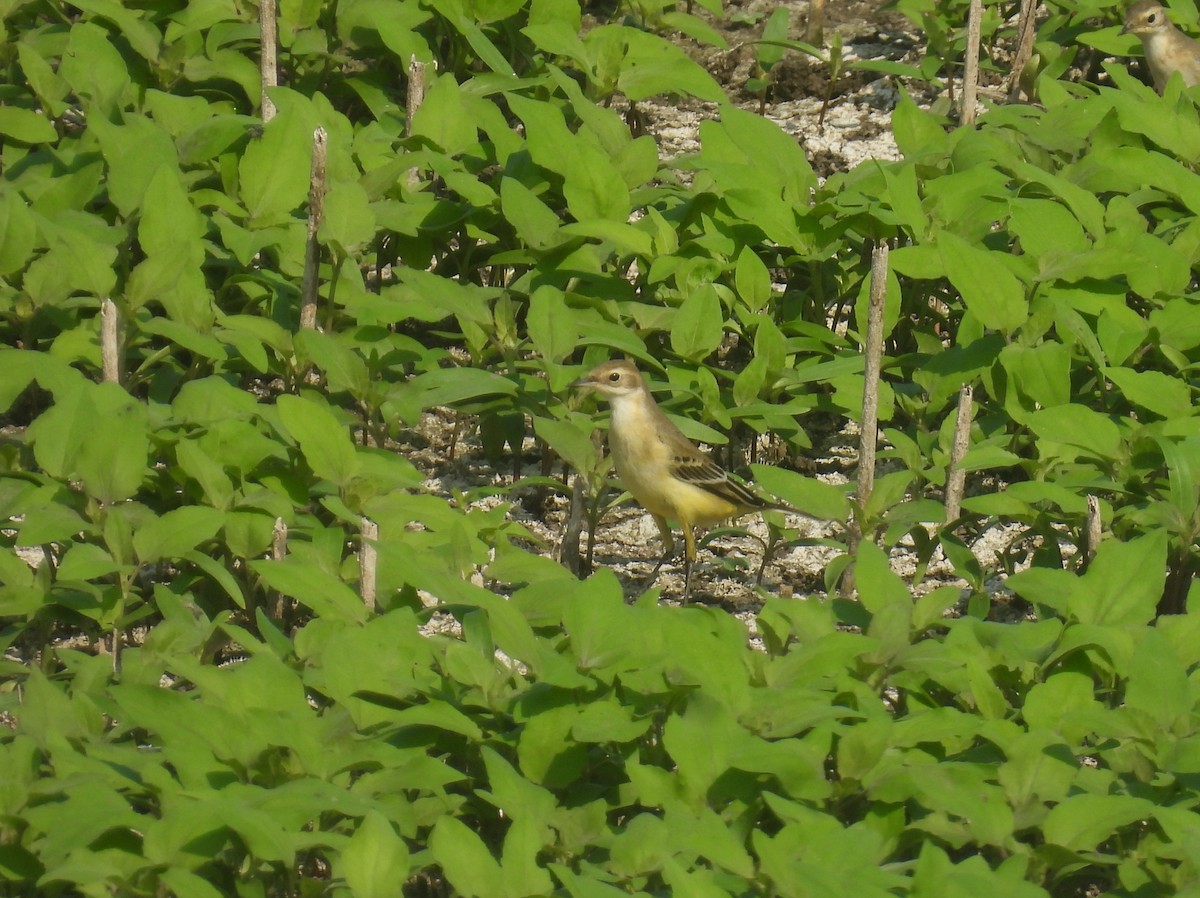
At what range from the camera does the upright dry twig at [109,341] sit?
6.46 metres

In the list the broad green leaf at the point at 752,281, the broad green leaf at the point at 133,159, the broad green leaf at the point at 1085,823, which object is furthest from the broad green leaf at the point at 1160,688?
the broad green leaf at the point at 133,159

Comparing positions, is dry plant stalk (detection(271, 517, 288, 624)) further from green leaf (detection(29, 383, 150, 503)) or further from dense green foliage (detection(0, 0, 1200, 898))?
green leaf (detection(29, 383, 150, 503))

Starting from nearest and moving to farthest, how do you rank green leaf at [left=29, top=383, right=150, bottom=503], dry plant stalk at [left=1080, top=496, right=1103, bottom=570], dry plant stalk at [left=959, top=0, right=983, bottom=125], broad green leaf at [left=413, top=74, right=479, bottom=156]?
green leaf at [left=29, top=383, right=150, bottom=503] → dry plant stalk at [left=1080, top=496, right=1103, bottom=570] → broad green leaf at [left=413, top=74, right=479, bottom=156] → dry plant stalk at [left=959, top=0, right=983, bottom=125]

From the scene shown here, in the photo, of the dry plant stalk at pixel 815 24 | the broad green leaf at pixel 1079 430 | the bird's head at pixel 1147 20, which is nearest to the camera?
the broad green leaf at pixel 1079 430

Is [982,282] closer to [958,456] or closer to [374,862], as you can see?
[958,456]

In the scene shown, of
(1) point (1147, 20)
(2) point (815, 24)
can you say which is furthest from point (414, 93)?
(1) point (1147, 20)

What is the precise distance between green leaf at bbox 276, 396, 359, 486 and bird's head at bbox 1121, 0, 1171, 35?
5403 millimetres

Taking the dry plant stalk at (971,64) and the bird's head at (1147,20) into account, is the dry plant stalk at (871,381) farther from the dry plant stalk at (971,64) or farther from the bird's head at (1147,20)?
the bird's head at (1147,20)

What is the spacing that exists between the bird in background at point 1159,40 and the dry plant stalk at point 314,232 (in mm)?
4763

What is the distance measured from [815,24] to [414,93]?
279cm

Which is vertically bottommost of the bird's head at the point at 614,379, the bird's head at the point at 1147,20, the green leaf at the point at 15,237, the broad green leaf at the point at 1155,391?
the bird's head at the point at 614,379

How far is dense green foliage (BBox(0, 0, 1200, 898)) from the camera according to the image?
15.7 ft

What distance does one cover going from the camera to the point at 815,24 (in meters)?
9.91

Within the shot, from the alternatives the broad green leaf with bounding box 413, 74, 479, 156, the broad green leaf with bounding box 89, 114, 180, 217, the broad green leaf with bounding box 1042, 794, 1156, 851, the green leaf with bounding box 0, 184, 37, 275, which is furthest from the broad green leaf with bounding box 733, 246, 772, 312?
the broad green leaf with bounding box 1042, 794, 1156, 851
